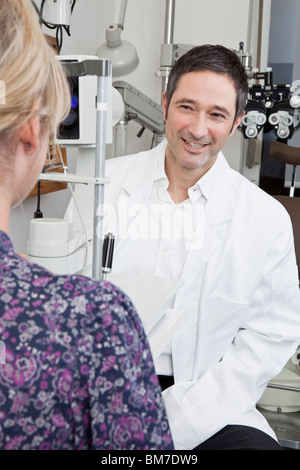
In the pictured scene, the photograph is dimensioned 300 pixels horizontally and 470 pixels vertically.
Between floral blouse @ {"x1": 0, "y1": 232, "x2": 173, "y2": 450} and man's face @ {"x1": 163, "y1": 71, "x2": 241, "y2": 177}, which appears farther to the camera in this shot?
man's face @ {"x1": 163, "y1": 71, "x2": 241, "y2": 177}

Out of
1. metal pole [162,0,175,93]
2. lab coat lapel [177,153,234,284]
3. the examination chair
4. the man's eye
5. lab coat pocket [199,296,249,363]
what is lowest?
the examination chair

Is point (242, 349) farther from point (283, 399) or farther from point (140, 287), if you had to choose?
point (283, 399)

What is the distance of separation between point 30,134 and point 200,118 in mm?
915

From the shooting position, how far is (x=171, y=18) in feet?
9.49

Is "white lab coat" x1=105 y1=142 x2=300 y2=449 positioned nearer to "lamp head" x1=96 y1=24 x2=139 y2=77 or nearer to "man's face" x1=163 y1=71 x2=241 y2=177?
"man's face" x1=163 y1=71 x2=241 y2=177

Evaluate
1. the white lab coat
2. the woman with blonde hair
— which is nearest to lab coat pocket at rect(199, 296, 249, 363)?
the white lab coat

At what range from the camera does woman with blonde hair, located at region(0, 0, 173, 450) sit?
60cm

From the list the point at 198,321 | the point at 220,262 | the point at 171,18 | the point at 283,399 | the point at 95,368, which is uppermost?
the point at 171,18

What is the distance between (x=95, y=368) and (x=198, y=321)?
0.78m

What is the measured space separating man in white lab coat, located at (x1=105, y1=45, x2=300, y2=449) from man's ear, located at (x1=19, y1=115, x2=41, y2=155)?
763 mm

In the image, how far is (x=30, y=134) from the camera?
2.15ft

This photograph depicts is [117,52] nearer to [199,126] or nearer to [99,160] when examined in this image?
[199,126]

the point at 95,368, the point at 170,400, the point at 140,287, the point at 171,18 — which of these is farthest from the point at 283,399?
the point at 171,18

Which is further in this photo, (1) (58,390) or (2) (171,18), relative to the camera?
(2) (171,18)
